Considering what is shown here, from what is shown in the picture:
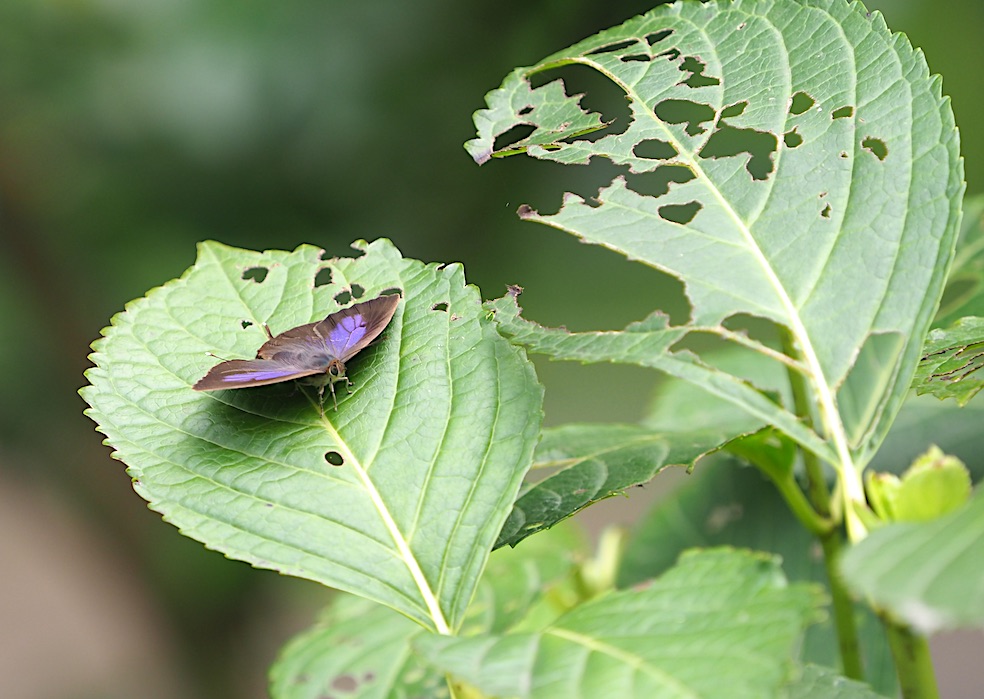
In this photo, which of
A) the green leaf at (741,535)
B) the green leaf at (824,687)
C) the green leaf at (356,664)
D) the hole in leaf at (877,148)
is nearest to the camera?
the green leaf at (824,687)

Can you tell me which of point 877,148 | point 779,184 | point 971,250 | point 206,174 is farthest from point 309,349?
point 206,174

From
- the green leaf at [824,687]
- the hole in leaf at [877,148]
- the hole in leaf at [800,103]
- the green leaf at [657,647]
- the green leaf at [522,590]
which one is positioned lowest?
the green leaf at [522,590]

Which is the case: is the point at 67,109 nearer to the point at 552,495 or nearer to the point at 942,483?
the point at 552,495

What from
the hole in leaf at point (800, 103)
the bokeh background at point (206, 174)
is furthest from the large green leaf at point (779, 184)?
the bokeh background at point (206, 174)

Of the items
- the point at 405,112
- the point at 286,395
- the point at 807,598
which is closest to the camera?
the point at 807,598

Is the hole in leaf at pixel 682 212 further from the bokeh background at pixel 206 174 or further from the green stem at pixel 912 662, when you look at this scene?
the bokeh background at pixel 206 174

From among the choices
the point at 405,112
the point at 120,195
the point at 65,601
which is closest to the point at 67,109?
the point at 120,195
